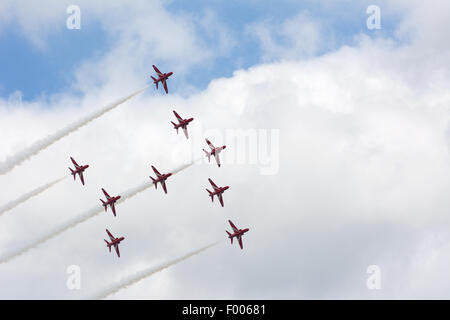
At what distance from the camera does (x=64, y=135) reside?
19488 cm
